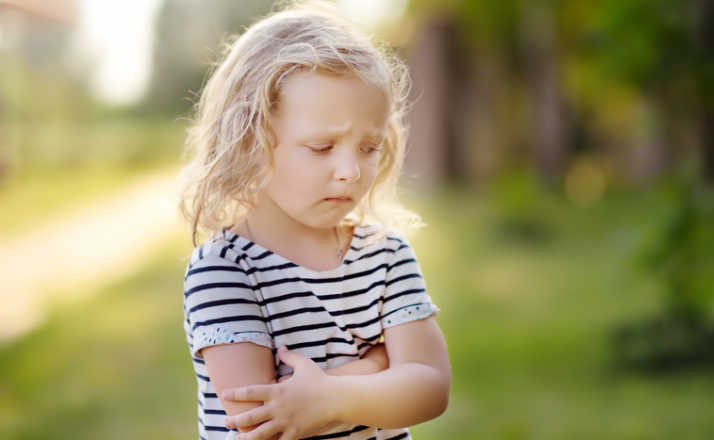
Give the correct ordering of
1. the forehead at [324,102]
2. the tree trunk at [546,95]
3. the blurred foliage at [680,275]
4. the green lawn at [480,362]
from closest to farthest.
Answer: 1. the forehead at [324,102]
2. the green lawn at [480,362]
3. the blurred foliage at [680,275]
4. the tree trunk at [546,95]

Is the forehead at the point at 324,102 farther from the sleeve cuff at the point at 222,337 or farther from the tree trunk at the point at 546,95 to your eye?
the tree trunk at the point at 546,95

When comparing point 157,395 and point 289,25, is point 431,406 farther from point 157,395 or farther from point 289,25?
point 157,395

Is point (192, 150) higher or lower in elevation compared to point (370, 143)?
higher

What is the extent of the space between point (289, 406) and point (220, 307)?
0.68 ft

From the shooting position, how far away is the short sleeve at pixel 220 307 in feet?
4.35

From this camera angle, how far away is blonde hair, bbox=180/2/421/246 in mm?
1411

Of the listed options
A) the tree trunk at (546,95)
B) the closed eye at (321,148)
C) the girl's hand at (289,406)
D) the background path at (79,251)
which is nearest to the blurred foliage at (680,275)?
the closed eye at (321,148)

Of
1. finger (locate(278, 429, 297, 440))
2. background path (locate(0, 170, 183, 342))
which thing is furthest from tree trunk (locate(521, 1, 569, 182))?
finger (locate(278, 429, 297, 440))

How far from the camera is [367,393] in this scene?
1357 mm

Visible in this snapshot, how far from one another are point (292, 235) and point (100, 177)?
12.2 m

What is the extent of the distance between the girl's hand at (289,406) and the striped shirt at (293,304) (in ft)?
0.29

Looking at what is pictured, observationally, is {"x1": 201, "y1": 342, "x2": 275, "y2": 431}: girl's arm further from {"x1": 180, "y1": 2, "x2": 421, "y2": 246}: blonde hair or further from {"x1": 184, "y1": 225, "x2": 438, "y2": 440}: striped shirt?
{"x1": 180, "y1": 2, "x2": 421, "y2": 246}: blonde hair

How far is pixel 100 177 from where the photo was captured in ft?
42.5

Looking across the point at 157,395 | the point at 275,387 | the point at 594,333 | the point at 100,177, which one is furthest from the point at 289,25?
the point at 100,177
